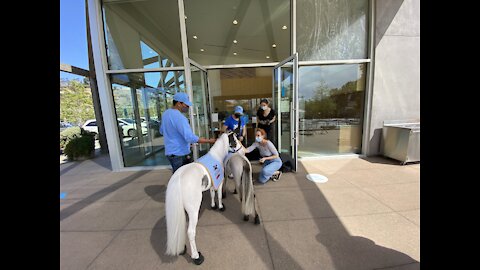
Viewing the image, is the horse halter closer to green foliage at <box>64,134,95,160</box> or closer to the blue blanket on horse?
the blue blanket on horse

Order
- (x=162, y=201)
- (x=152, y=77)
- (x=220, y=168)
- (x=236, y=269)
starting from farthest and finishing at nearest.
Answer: (x=152, y=77) → (x=162, y=201) → (x=220, y=168) → (x=236, y=269)

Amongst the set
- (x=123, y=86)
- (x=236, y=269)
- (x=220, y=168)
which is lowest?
(x=236, y=269)

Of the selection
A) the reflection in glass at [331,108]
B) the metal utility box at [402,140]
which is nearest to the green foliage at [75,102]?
the reflection in glass at [331,108]

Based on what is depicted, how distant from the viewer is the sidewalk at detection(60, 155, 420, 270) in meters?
1.66

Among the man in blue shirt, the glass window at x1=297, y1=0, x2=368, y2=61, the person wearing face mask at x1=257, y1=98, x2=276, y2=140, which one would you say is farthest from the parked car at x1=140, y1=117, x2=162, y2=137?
the glass window at x1=297, y1=0, x2=368, y2=61

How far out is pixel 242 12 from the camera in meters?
4.62

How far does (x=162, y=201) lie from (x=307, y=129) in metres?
3.79

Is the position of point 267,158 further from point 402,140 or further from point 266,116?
point 402,140

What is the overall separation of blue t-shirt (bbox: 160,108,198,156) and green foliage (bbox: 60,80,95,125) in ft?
57.5

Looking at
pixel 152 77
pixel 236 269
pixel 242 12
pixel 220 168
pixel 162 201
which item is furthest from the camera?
pixel 242 12
